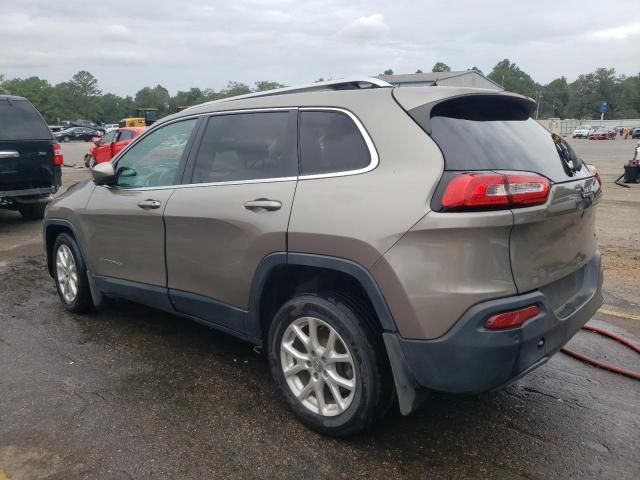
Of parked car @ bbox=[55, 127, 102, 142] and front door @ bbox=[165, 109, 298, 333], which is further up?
front door @ bbox=[165, 109, 298, 333]

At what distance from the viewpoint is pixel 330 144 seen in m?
2.95

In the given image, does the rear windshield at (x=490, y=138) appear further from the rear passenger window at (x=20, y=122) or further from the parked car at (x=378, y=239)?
the rear passenger window at (x=20, y=122)

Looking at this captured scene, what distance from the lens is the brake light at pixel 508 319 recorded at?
2387 mm

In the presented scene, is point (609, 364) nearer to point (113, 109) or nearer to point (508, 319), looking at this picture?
point (508, 319)

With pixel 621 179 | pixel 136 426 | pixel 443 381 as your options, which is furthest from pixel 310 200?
pixel 621 179

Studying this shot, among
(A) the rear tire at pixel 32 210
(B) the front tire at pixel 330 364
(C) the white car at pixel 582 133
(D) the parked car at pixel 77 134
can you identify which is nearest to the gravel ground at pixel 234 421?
(B) the front tire at pixel 330 364

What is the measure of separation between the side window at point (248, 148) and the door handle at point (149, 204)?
35 cm

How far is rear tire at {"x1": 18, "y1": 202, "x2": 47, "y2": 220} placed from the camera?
9.64 metres

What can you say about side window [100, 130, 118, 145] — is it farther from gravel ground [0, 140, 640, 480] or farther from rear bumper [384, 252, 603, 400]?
rear bumper [384, 252, 603, 400]

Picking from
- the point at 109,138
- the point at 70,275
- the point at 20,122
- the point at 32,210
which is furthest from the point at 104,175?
the point at 109,138

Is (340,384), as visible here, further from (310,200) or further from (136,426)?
(136,426)

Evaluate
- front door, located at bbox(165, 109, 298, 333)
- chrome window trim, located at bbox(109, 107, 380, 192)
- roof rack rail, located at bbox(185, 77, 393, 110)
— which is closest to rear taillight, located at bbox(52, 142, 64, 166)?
chrome window trim, located at bbox(109, 107, 380, 192)

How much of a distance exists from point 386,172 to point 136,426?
6.42 feet

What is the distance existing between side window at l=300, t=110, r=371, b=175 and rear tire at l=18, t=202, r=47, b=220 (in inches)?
317
